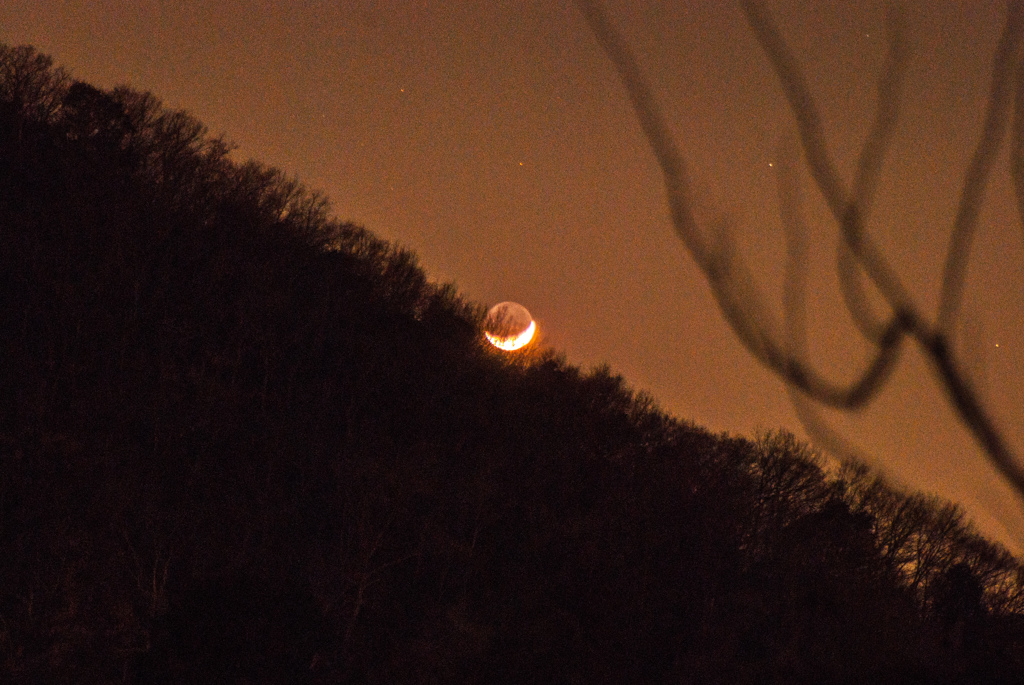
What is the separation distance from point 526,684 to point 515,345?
98.2 feet

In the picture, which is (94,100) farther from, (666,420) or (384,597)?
(666,420)

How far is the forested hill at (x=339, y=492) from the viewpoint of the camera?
32.7 m

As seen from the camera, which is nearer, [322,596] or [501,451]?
[322,596]

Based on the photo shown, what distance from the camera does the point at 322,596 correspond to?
34781 mm

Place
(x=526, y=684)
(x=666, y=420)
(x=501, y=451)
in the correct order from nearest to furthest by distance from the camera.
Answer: (x=526, y=684), (x=501, y=451), (x=666, y=420)

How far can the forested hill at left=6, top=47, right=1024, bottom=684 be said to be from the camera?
3269 centimetres

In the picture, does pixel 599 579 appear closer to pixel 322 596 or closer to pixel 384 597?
pixel 384 597

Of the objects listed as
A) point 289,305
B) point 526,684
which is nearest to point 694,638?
point 526,684

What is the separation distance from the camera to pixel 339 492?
129 ft

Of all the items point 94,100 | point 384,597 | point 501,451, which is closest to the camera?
point 384,597

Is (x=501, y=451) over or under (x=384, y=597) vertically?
over

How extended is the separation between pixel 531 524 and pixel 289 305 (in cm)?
1754

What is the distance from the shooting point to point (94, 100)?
50938 millimetres

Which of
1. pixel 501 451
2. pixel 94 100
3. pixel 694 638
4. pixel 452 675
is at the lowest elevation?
pixel 452 675
